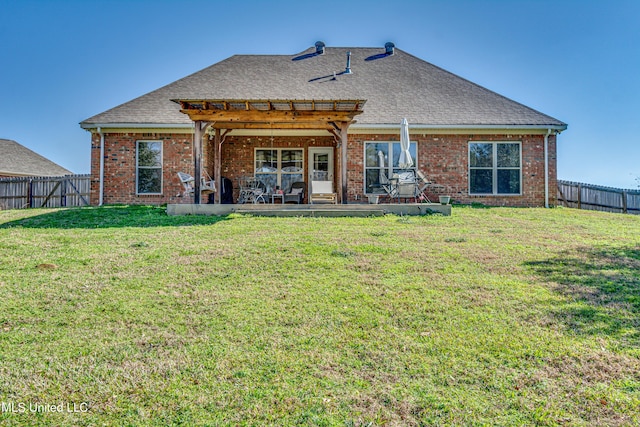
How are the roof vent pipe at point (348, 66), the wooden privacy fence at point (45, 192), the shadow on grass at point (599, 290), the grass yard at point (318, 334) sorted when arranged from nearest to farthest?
the grass yard at point (318, 334), the shadow on grass at point (599, 290), the roof vent pipe at point (348, 66), the wooden privacy fence at point (45, 192)

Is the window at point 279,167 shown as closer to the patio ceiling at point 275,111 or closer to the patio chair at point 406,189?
the patio ceiling at point 275,111

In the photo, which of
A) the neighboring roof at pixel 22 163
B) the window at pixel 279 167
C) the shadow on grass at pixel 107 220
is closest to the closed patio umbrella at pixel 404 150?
the window at pixel 279 167

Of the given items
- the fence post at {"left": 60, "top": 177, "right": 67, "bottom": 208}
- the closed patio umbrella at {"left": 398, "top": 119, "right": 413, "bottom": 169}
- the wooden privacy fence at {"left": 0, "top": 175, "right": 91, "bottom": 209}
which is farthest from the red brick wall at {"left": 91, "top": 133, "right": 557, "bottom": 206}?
the fence post at {"left": 60, "top": 177, "right": 67, "bottom": 208}

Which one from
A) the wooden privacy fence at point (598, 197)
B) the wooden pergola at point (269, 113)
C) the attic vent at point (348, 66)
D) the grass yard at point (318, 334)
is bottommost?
the grass yard at point (318, 334)

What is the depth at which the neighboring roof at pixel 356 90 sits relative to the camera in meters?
13.3

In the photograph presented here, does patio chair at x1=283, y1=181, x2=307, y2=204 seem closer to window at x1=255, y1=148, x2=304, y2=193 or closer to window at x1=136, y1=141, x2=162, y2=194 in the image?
window at x1=255, y1=148, x2=304, y2=193

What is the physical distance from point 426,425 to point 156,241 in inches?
210

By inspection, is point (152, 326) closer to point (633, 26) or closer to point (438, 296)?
point (438, 296)

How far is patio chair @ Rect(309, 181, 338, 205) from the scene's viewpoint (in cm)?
1128

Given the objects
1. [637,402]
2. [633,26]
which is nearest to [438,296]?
[637,402]

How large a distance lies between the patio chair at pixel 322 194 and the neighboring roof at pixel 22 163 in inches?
833

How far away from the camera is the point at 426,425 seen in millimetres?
2369

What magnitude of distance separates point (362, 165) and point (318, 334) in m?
10.5

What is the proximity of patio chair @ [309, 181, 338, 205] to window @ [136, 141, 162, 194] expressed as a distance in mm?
5218
